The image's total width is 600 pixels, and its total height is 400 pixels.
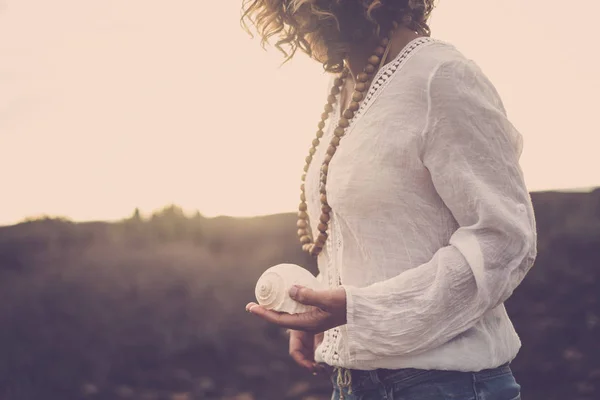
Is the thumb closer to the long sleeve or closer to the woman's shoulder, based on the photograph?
the long sleeve

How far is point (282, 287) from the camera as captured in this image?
1479 millimetres

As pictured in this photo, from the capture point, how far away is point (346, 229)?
1.56m

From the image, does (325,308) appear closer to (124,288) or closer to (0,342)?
(124,288)

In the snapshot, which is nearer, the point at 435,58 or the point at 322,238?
the point at 435,58

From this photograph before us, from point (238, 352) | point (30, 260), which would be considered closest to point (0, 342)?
point (30, 260)

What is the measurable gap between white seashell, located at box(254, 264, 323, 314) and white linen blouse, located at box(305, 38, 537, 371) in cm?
11

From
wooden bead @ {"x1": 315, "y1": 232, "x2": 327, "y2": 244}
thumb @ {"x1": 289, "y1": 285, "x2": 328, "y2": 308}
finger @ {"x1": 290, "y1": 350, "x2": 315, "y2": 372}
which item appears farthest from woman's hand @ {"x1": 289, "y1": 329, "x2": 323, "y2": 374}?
thumb @ {"x1": 289, "y1": 285, "x2": 328, "y2": 308}

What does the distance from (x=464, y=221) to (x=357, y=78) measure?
1.28 ft

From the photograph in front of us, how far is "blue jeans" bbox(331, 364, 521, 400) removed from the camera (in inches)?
56.0

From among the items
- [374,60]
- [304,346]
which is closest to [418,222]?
[374,60]

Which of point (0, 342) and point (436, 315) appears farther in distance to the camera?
point (0, 342)

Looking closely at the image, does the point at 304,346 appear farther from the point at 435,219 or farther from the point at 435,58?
the point at 435,58

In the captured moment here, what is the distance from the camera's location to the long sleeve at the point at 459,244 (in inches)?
54.3

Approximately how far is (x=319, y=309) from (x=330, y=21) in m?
0.58
